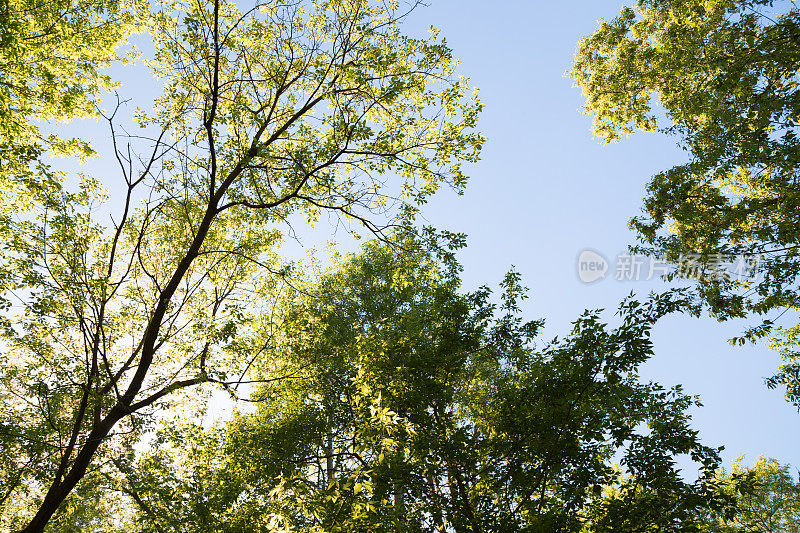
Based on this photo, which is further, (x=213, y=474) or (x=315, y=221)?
(x=315, y=221)

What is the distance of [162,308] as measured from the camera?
28.7ft

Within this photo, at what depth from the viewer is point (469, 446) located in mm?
6758

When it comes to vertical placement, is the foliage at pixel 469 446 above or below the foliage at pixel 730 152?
below

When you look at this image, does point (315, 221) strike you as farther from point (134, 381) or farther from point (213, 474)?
point (213, 474)

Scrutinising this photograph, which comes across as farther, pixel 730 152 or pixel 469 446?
pixel 730 152

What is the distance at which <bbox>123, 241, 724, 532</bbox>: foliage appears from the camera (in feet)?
18.3

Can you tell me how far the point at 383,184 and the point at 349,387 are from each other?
16.9 feet

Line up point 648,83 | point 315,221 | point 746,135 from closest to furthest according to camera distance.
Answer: point 746,135
point 315,221
point 648,83

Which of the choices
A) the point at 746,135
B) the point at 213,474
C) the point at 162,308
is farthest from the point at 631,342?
the point at 213,474

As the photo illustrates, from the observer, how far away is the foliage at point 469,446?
18.3 feet

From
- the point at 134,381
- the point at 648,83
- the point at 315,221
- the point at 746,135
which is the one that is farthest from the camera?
the point at 648,83

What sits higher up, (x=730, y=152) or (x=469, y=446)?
(x=730, y=152)

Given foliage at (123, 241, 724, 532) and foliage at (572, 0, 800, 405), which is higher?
foliage at (572, 0, 800, 405)

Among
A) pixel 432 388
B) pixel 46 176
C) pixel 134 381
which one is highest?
pixel 46 176
